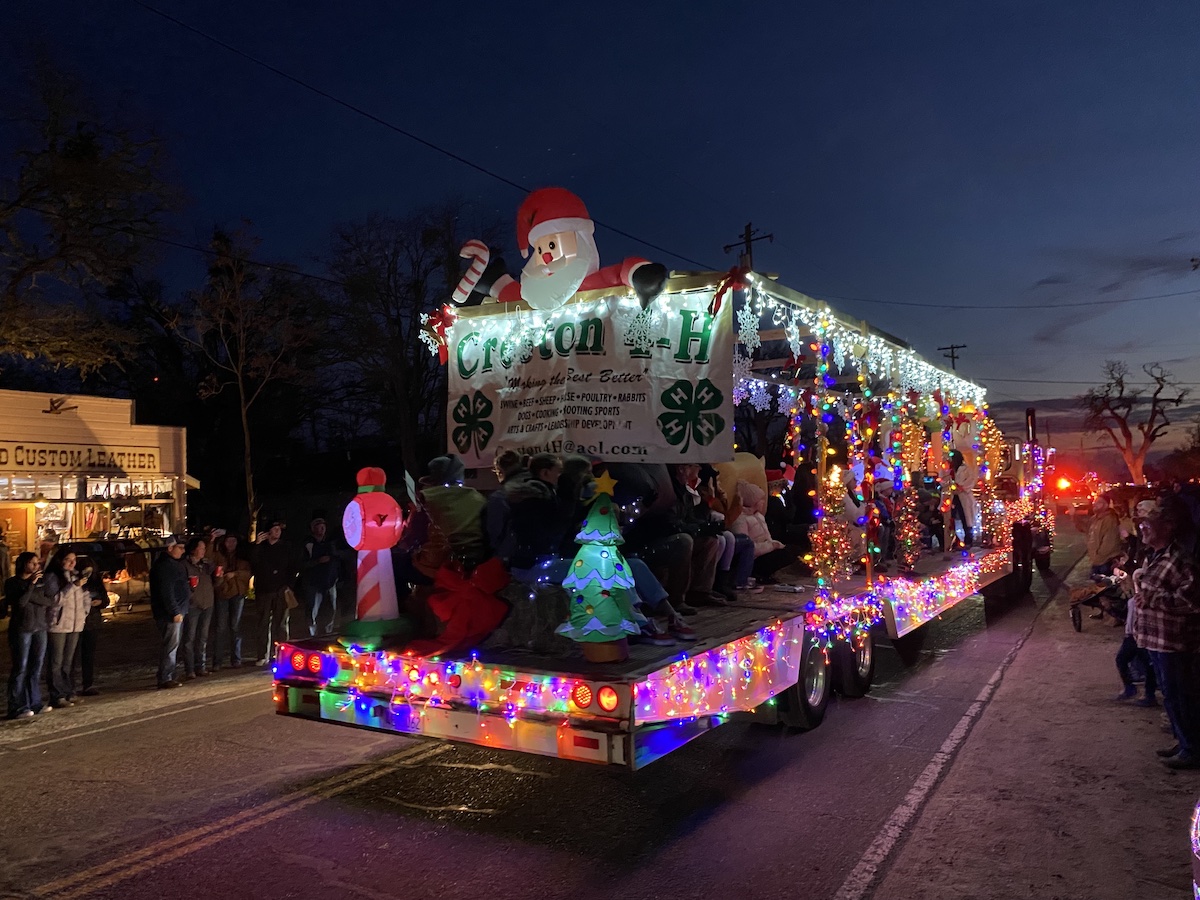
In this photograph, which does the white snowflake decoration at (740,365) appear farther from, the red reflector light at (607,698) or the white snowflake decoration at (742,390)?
the red reflector light at (607,698)

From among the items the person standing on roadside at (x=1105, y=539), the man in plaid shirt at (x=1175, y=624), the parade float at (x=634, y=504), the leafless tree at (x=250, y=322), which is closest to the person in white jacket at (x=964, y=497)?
the person standing on roadside at (x=1105, y=539)

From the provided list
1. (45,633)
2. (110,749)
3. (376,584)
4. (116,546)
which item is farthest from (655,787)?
(116,546)

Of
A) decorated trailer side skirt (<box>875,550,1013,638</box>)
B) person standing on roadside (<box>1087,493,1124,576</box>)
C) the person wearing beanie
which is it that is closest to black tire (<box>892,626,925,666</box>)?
decorated trailer side skirt (<box>875,550,1013,638</box>)

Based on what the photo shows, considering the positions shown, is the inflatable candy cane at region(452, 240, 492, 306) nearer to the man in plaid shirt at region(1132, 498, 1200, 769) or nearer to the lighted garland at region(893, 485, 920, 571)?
the man in plaid shirt at region(1132, 498, 1200, 769)

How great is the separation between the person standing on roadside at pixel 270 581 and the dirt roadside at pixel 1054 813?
7342 mm

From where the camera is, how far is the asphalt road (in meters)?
4.12

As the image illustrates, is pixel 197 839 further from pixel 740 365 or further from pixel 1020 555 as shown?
pixel 1020 555

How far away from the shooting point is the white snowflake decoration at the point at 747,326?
248 inches

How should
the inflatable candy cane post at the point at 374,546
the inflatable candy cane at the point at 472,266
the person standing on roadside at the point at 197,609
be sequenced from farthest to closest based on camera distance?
1. the person standing on roadside at the point at 197,609
2. the inflatable candy cane at the point at 472,266
3. the inflatable candy cane post at the point at 374,546

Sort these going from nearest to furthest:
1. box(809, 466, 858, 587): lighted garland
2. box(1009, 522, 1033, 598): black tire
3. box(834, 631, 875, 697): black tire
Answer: box(834, 631, 875, 697): black tire < box(809, 466, 858, 587): lighted garland < box(1009, 522, 1033, 598): black tire

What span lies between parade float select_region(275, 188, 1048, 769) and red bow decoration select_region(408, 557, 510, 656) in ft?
0.07

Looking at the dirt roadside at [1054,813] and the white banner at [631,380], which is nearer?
the dirt roadside at [1054,813]

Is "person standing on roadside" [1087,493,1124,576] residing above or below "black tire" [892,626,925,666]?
above

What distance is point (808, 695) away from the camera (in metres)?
6.48
